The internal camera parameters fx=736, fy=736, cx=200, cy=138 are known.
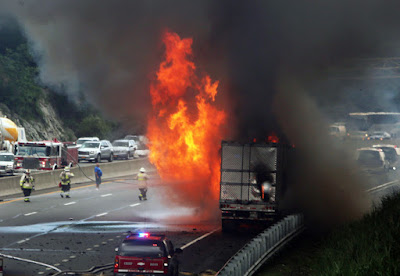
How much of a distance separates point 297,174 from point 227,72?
567 cm

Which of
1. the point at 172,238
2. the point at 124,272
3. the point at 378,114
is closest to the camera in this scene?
the point at 124,272

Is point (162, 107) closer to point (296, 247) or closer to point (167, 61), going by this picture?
point (167, 61)

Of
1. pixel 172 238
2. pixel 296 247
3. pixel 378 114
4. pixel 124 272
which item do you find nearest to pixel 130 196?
pixel 172 238

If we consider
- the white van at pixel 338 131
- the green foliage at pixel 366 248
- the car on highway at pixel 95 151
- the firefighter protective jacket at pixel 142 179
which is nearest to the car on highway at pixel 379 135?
the white van at pixel 338 131

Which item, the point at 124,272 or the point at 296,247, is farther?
the point at 296,247

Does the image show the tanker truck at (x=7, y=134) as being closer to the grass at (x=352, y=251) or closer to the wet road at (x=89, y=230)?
the wet road at (x=89, y=230)

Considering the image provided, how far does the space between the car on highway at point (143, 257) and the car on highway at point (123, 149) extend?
4565 centimetres

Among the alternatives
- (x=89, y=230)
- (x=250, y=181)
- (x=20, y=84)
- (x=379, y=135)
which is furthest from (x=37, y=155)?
(x=379, y=135)

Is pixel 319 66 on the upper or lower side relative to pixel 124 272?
upper

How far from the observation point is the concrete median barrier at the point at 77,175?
3891 centimetres

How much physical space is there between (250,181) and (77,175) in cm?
2364

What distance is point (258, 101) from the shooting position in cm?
3491

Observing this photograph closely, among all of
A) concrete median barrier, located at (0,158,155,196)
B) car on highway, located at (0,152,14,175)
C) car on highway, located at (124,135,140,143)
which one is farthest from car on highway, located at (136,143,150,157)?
car on highway, located at (0,152,14,175)

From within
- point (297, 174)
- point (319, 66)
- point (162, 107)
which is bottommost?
point (297, 174)
